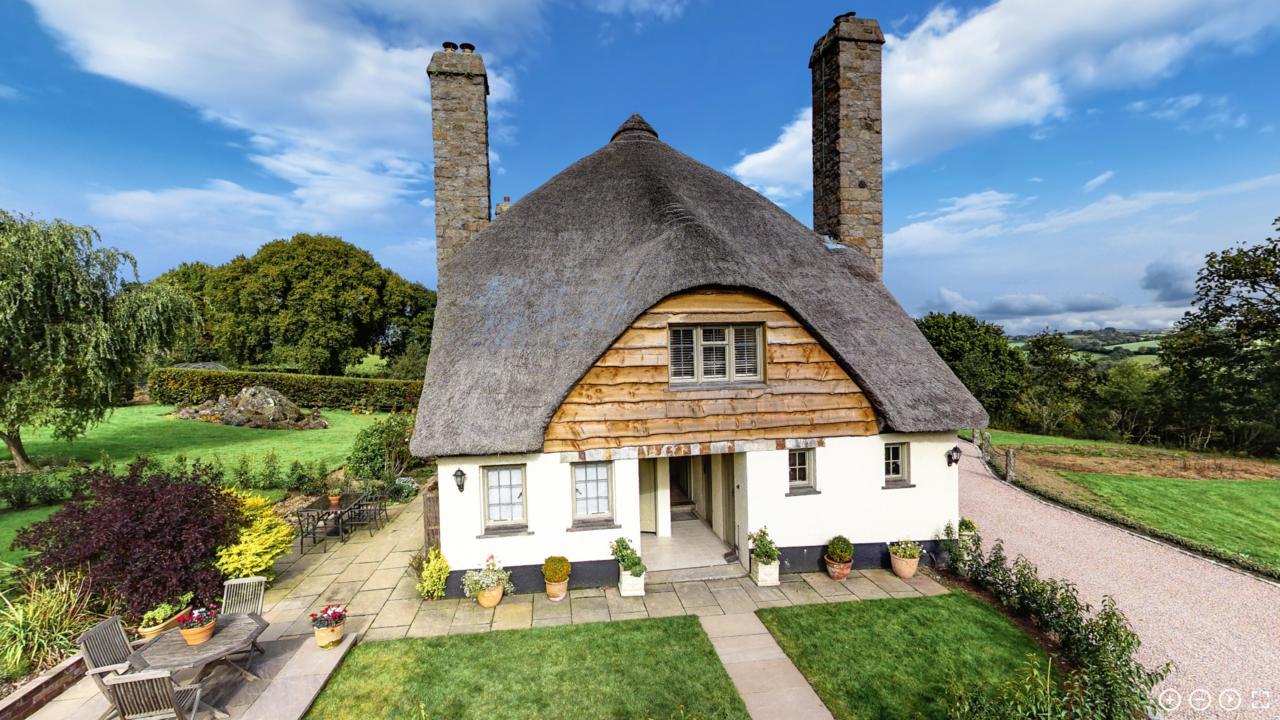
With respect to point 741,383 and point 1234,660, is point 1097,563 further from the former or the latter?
point 741,383

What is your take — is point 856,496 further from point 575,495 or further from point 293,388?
point 293,388

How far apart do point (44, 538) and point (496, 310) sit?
7492 mm

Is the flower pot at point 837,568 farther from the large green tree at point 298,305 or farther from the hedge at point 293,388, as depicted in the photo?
the large green tree at point 298,305

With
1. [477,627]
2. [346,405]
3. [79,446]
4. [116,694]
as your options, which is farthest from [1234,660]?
[346,405]

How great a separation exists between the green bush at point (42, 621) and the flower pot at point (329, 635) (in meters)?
3.16

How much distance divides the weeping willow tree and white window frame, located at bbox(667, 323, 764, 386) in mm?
17452

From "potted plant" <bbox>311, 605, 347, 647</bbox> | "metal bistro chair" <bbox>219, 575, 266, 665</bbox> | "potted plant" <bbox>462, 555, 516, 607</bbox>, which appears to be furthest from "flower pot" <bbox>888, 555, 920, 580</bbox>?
"metal bistro chair" <bbox>219, 575, 266, 665</bbox>

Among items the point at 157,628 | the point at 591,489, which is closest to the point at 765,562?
the point at 591,489

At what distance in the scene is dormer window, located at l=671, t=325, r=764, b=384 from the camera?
8.95 m

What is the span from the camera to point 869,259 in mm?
12297

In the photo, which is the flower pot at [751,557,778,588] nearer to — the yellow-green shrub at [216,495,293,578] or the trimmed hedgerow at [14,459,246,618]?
the yellow-green shrub at [216,495,293,578]

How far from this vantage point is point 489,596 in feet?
26.7

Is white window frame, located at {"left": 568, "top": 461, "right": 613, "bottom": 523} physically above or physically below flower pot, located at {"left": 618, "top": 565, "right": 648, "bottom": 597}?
above

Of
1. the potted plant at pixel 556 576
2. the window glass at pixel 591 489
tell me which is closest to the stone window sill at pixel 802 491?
the window glass at pixel 591 489
